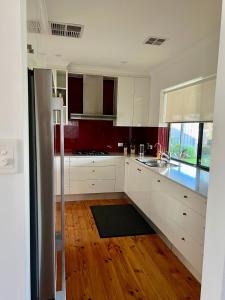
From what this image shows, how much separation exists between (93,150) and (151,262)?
260 centimetres

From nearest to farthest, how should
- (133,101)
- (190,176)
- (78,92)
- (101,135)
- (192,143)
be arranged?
(190,176)
(192,143)
(133,101)
(78,92)
(101,135)

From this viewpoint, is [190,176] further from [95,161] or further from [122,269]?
[95,161]

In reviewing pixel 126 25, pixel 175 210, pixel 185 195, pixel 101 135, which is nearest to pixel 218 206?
pixel 185 195

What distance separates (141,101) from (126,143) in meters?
0.94

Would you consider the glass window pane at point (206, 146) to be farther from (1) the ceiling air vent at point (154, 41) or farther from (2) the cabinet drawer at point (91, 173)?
(2) the cabinet drawer at point (91, 173)

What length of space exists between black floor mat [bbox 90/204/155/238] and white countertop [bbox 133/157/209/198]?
0.85m

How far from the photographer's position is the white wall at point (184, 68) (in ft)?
8.27

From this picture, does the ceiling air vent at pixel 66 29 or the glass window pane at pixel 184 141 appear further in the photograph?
the glass window pane at pixel 184 141

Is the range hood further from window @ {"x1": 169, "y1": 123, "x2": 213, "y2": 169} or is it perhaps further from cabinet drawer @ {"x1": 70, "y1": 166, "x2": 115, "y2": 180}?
window @ {"x1": 169, "y1": 123, "x2": 213, "y2": 169}

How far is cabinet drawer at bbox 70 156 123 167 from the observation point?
398 centimetres

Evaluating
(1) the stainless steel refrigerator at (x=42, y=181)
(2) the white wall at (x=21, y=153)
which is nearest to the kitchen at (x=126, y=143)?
(1) the stainless steel refrigerator at (x=42, y=181)

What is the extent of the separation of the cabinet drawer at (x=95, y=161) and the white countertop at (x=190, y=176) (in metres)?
0.99

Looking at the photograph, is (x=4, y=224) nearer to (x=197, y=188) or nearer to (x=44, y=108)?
(x=44, y=108)

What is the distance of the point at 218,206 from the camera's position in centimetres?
105
